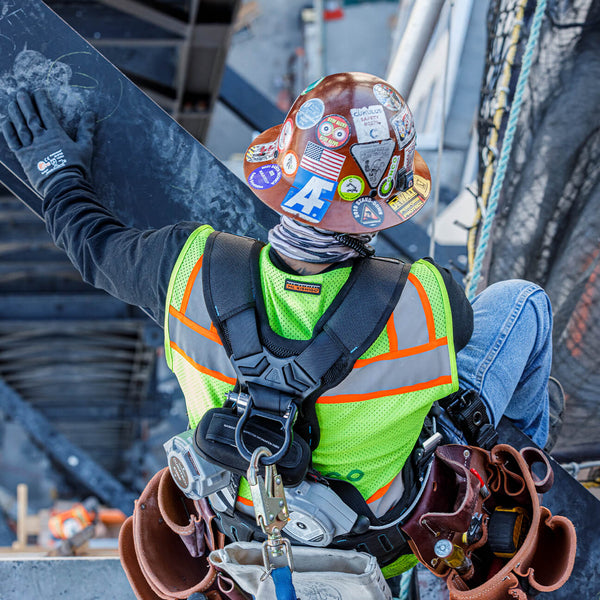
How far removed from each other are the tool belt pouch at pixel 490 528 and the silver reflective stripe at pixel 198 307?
0.77m

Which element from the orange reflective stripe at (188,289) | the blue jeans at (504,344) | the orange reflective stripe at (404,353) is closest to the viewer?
the orange reflective stripe at (404,353)

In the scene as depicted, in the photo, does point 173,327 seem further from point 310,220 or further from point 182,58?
point 182,58

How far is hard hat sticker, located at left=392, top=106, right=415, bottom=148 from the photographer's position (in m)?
1.86

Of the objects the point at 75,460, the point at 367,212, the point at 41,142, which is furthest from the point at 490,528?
the point at 75,460

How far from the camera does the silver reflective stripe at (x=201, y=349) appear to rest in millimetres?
1795

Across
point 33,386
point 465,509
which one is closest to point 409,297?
point 465,509

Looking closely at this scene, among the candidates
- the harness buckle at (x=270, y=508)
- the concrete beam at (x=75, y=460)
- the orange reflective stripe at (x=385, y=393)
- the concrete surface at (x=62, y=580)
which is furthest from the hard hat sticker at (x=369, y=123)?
the concrete beam at (x=75, y=460)

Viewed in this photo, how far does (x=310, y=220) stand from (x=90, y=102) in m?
0.99

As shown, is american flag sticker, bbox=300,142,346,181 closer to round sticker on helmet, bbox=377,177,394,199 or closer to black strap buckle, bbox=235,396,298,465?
round sticker on helmet, bbox=377,177,394,199

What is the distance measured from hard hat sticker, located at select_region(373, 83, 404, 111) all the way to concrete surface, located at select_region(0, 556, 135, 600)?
5.88ft

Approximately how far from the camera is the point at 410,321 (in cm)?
172

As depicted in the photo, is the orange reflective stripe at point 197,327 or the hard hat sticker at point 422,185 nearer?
the orange reflective stripe at point 197,327

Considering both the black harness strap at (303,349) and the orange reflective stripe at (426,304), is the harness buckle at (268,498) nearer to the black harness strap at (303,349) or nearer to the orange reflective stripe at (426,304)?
the black harness strap at (303,349)

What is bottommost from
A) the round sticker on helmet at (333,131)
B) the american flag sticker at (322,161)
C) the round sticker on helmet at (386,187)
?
the round sticker on helmet at (386,187)
